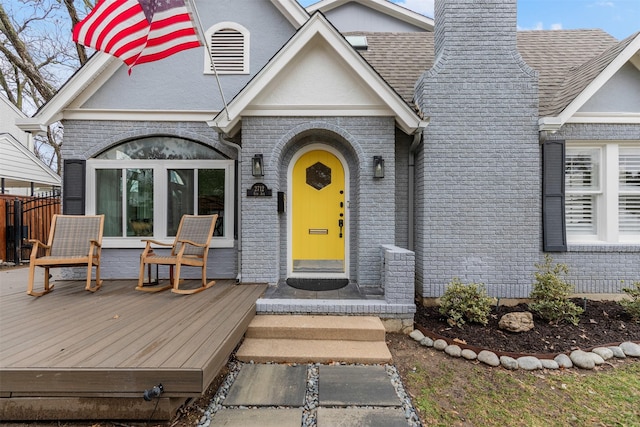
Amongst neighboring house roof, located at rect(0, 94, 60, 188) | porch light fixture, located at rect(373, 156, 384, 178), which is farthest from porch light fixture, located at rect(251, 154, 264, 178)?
neighboring house roof, located at rect(0, 94, 60, 188)

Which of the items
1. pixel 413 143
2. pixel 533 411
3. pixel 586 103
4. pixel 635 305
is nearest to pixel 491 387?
pixel 533 411

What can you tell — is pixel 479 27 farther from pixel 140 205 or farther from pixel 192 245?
pixel 140 205

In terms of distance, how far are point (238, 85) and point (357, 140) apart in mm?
2577

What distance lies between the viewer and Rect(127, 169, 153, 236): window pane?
17.9ft

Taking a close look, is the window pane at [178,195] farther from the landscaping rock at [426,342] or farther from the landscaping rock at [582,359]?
the landscaping rock at [582,359]

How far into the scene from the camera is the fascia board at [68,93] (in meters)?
5.02

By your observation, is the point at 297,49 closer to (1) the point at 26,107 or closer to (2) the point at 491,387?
(2) the point at 491,387

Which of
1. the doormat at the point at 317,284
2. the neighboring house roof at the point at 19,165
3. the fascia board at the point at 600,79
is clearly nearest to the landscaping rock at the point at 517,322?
the doormat at the point at 317,284

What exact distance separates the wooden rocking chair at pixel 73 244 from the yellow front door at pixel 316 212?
3.09 metres

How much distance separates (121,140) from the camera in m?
5.36

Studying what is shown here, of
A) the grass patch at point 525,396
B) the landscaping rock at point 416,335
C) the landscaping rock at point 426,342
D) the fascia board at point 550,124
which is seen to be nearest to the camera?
the grass patch at point 525,396

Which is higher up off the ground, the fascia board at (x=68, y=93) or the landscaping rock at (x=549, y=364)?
the fascia board at (x=68, y=93)

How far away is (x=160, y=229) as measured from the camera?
5445 millimetres

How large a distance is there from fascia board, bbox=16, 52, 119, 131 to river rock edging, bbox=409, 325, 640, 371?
272 inches
